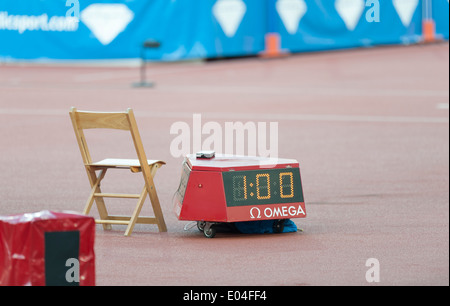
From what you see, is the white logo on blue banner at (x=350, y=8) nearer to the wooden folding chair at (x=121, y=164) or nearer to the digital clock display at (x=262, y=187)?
the wooden folding chair at (x=121, y=164)

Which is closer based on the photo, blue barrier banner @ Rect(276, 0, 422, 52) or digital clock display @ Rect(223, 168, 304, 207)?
digital clock display @ Rect(223, 168, 304, 207)

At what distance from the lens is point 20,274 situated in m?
5.19

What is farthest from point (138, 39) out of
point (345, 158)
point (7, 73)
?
point (345, 158)

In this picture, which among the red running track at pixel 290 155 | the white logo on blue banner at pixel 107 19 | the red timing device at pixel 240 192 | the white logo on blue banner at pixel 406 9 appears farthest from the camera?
the white logo on blue banner at pixel 406 9

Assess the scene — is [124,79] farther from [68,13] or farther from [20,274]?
[20,274]

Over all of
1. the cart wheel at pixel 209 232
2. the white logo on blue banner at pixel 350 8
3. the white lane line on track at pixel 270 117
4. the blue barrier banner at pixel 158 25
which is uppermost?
the white logo on blue banner at pixel 350 8

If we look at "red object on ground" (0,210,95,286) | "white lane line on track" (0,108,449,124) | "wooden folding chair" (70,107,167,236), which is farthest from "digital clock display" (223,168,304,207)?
"white lane line on track" (0,108,449,124)

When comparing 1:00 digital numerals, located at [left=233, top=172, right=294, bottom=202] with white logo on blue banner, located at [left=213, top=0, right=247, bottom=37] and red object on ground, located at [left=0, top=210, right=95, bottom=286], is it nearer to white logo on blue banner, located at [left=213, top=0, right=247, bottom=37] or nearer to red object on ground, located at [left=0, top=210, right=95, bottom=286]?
red object on ground, located at [left=0, top=210, right=95, bottom=286]

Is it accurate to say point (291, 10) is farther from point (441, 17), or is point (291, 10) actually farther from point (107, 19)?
point (107, 19)

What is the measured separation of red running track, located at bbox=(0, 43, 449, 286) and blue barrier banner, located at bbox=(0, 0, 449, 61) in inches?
23.2

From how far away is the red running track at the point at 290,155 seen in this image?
662 cm

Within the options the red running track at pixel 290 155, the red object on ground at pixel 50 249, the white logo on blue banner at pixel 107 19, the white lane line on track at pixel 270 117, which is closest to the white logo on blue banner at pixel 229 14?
the red running track at pixel 290 155

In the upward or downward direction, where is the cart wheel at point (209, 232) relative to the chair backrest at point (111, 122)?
downward

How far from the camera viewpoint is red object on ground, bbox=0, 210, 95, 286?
511cm
